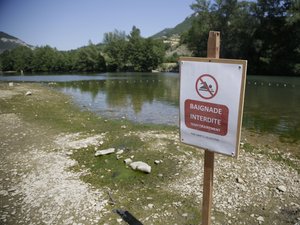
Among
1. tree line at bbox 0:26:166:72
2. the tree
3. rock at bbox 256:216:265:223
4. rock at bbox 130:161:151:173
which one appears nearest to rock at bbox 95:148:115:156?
rock at bbox 130:161:151:173

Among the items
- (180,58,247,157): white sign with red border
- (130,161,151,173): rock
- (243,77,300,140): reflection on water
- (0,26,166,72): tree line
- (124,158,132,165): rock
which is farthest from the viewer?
(0,26,166,72): tree line

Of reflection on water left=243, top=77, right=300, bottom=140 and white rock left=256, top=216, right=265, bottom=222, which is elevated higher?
white rock left=256, top=216, right=265, bottom=222

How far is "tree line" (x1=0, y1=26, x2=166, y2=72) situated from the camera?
73250mm

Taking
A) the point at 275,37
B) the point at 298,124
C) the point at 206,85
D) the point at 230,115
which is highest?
the point at 275,37

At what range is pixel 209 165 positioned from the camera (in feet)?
10.8

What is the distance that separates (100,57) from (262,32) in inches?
1962

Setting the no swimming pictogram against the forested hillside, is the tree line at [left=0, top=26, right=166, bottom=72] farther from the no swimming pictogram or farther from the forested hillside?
the no swimming pictogram

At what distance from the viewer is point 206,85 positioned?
2.93 metres

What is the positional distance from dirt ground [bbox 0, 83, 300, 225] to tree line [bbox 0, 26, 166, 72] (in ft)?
217

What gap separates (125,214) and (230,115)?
10.0 ft

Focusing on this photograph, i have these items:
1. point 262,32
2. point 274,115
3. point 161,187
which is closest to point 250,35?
point 262,32

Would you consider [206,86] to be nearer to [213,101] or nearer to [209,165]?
[213,101]

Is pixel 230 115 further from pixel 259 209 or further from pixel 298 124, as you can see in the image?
pixel 298 124

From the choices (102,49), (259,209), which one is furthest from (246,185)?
(102,49)
